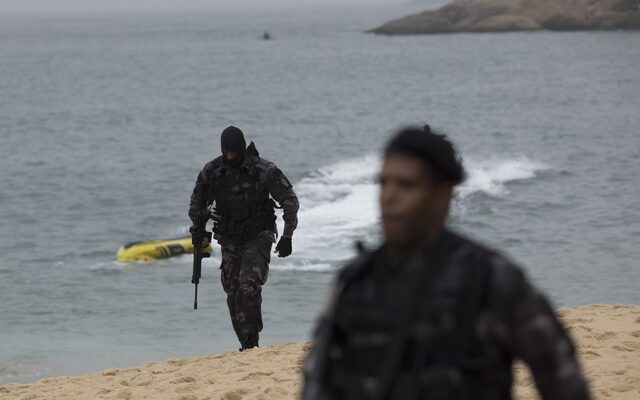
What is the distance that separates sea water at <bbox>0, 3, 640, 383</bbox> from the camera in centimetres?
1938

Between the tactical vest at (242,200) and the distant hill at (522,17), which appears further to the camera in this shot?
the distant hill at (522,17)

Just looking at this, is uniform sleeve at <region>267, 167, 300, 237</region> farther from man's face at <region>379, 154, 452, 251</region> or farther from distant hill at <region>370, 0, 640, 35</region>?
distant hill at <region>370, 0, 640, 35</region>

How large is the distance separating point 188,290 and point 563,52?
296ft

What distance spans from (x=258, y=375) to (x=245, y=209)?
1.41 meters

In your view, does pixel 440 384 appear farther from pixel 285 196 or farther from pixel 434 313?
Answer: pixel 285 196

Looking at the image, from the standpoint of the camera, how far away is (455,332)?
3301mm

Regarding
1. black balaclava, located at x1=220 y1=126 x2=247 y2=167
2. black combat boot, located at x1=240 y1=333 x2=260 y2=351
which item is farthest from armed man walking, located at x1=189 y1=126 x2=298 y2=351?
black combat boot, located at x1=240 y1=333 x2=260 y2=351

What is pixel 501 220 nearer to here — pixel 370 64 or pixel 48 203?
pixel 48 203

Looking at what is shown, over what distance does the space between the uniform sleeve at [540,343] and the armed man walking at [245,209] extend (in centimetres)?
705

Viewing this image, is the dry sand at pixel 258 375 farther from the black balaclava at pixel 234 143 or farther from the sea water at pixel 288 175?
the sea water at pixel 288 175

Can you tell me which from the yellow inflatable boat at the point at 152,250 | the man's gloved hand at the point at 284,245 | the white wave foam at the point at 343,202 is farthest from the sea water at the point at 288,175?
the man's gloved hand at the point at 284,245

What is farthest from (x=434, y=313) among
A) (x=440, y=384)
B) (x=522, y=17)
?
(x=522, y=17)

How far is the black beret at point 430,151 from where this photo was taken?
11.1ft

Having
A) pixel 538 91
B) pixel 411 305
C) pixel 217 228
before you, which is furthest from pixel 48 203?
pixel 538 91
